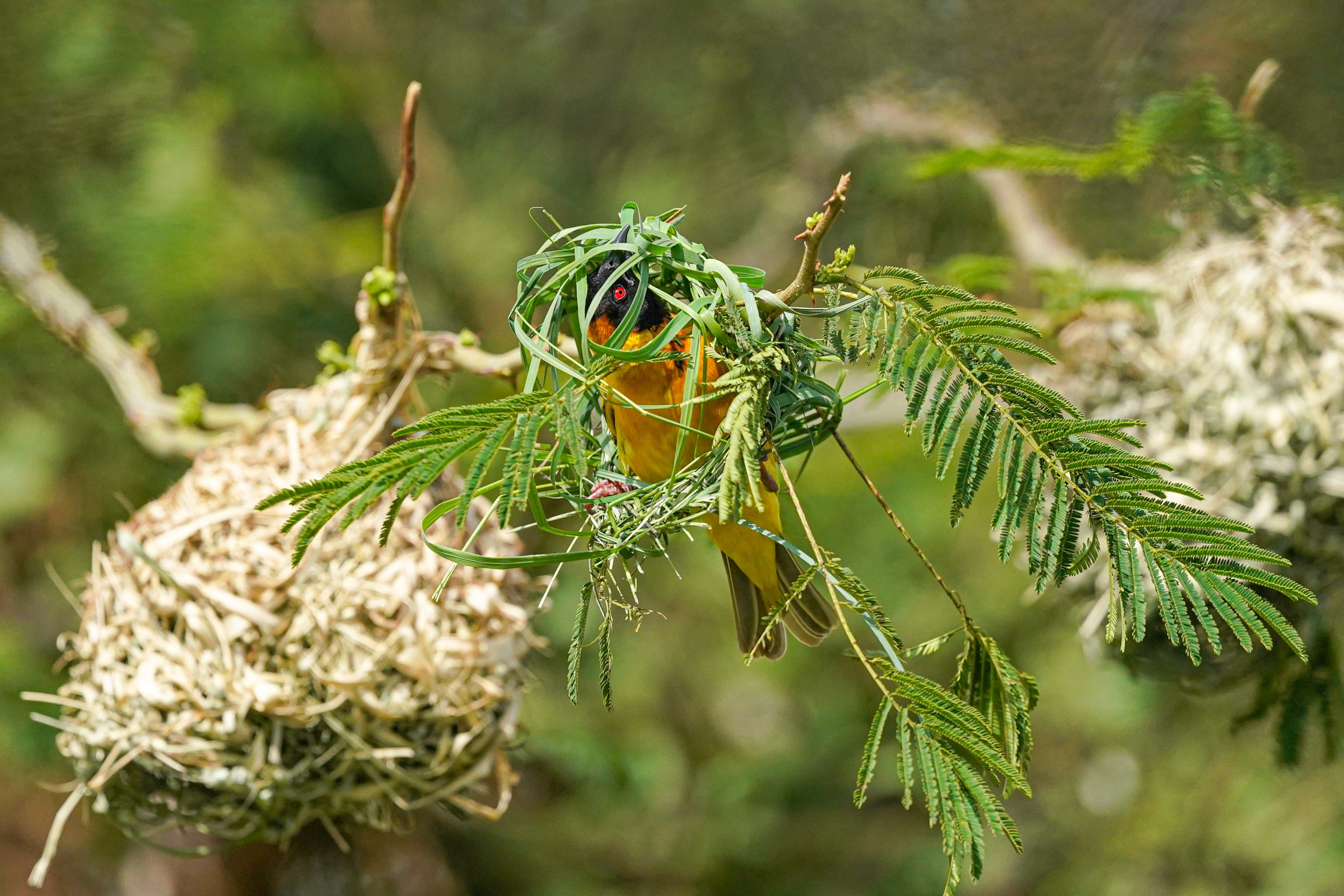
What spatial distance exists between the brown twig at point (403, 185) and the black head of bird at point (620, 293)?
1.64 feet

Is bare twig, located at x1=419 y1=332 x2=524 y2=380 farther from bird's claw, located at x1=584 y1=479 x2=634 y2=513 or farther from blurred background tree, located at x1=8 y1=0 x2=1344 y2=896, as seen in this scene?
blurred background tree, located at x1=8 y1=0 x2=1344 y2=896

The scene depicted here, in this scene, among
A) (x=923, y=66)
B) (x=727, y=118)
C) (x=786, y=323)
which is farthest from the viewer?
(x=727, y=118)

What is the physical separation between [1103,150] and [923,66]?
129 centimetres

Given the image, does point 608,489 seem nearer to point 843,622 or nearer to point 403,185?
point 843,622

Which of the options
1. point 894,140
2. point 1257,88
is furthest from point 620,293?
point 894,140

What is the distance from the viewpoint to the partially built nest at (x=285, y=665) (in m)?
1.53

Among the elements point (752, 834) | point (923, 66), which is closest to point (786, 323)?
point (923, 66)

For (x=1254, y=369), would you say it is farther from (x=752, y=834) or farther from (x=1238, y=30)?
(x=752, y=834)

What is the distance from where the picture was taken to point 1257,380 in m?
1.96

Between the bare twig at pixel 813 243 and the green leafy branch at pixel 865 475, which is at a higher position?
the bare twig at pixel 813 243

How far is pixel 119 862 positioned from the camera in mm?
3795

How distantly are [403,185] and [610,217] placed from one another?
7.60 feet

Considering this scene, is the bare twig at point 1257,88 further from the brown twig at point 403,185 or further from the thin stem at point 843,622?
the thin stem at point 843,622

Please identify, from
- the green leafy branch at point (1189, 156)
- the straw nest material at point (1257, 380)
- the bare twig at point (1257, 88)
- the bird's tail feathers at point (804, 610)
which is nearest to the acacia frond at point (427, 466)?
the bird's tail feathers at point (804, 610)
